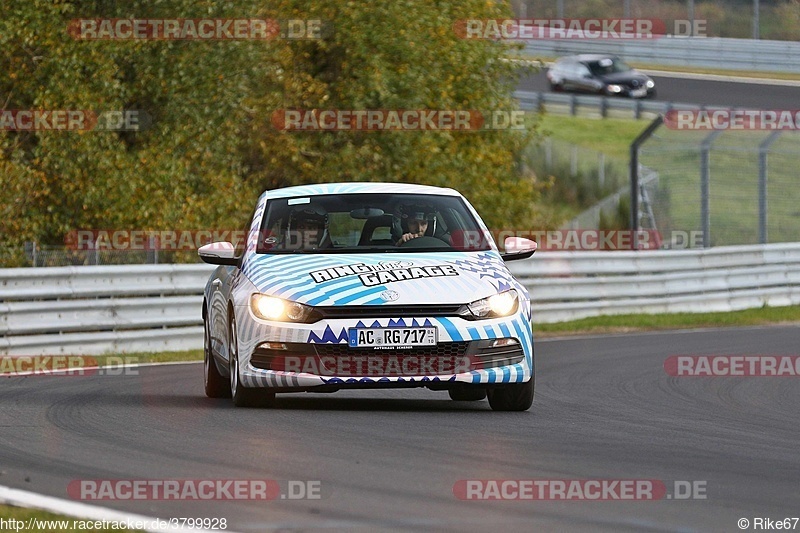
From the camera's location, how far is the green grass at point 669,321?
2089 cm

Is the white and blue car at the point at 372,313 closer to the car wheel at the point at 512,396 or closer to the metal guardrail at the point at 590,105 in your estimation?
the car wheel at the point at 512,396

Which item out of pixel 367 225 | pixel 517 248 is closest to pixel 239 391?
pixel 367 225

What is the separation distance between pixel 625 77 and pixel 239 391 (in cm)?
4161

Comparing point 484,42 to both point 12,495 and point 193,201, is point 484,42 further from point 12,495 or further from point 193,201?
point 12,495

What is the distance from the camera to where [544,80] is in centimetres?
5734

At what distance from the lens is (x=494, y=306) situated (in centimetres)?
977

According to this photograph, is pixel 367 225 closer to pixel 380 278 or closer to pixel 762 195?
pixel 380 278

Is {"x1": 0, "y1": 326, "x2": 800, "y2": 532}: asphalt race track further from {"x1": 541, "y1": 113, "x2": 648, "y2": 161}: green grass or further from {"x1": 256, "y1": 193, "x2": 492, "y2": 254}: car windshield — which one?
{"x1": 541, "y1": 113, "x2": 648, "y2": 161}: green grass

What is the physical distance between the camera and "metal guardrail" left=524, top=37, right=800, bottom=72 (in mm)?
50941

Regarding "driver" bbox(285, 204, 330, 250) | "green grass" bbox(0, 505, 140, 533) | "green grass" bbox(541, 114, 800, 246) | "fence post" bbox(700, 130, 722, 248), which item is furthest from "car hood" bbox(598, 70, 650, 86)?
"green grass" bbox(0, 505, 140, 533)

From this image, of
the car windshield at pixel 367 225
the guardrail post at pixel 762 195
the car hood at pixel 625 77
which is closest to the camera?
the car windshield at pixel 367 225

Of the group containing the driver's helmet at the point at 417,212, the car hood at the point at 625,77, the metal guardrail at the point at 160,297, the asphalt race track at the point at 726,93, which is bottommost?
the metal guardrail at the point at 160,297

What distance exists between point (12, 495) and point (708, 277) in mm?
18192

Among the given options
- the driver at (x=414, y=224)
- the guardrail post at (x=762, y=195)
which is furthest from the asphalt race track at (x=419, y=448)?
the guardrail post at (x=762, y=195)
